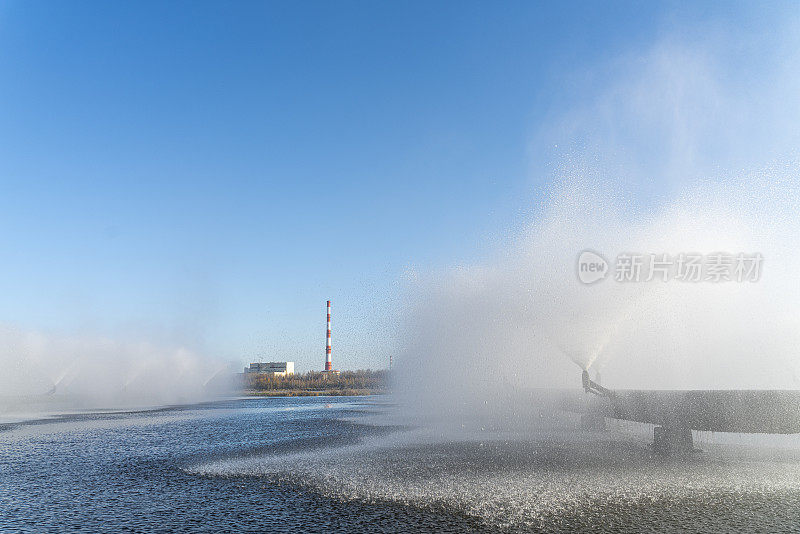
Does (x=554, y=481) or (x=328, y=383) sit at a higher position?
(x=554, y=481)

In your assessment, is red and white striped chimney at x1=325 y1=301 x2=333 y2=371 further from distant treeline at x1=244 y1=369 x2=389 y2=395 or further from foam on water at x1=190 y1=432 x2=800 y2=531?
Result: foam on water at x1=190 y1=432 x2=800 y2=531

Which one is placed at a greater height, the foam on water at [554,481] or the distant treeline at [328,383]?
the foam on water at [554,481]

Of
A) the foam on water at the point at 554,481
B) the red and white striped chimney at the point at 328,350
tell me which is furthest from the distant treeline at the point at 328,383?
the foam on water at the point at 554,481

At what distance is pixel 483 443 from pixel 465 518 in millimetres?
13677

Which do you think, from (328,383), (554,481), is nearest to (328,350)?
(328,383)

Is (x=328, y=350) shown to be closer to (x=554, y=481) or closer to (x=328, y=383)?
(x=328, y=383)

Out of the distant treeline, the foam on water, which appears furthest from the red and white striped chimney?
the foam on water

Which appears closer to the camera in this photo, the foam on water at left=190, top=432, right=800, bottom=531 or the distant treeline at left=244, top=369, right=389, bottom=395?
the foam on water at left=190, top=432, right=800, bottom=531

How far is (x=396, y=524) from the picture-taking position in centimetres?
1114

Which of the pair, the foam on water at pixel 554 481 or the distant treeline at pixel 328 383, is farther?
the distant treeline at pixel 328 383

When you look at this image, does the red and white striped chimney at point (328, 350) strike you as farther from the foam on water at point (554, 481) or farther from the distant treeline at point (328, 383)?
the foam on water at point (554, 481)

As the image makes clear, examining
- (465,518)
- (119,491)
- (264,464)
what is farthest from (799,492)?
(119,491)

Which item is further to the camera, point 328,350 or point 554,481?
point 328,350

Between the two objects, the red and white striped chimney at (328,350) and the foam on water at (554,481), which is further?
the red and white striped chimney at (328,350)
